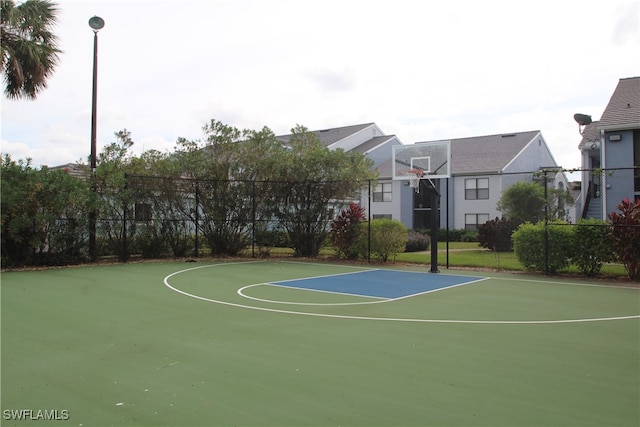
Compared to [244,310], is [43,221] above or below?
above

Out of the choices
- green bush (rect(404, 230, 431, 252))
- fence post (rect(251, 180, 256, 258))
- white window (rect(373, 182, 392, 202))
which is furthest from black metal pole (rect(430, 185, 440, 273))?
white window (rect(373, 182, 392, 202))

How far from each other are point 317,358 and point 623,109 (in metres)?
20.5

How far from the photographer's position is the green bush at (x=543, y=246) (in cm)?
1288

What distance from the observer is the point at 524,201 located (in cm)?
2412

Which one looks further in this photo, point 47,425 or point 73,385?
point 73,385

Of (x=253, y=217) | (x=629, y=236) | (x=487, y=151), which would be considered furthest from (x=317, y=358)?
(x=487, y=151)

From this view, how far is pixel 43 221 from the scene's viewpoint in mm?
13961

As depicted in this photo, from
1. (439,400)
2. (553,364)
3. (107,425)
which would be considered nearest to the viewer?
(107,425)

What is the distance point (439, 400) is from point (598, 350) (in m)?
2.70

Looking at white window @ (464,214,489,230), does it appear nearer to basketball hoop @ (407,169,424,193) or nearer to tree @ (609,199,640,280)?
basketball hoop @ (407,169,424,193)

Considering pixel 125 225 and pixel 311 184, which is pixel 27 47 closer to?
pixel 125 225

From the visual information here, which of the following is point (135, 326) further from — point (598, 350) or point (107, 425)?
point (598, 350)

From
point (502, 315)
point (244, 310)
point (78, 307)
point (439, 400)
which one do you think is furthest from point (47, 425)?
point (502, 315)

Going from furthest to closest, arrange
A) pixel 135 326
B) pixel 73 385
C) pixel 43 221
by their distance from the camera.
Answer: pixel 43 221, pixel 135 326, pixel 73 385
